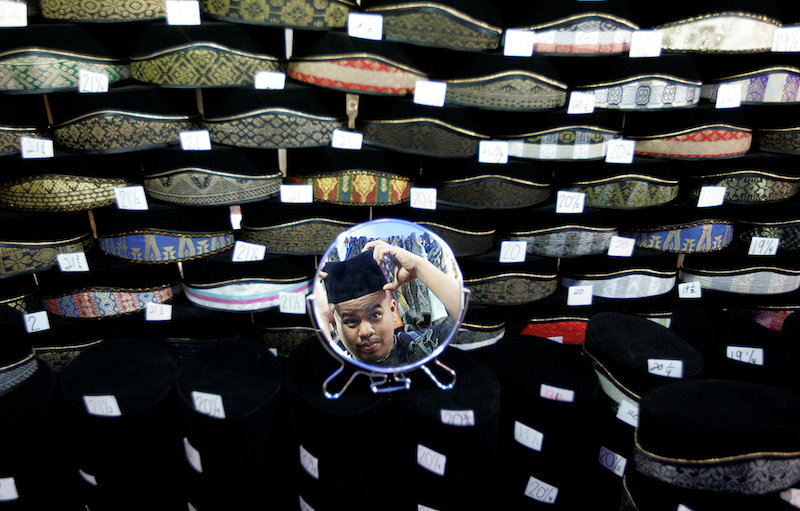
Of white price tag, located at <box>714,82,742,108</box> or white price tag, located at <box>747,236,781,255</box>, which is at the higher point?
white price tag, located at <box>714,82,742,108</box>

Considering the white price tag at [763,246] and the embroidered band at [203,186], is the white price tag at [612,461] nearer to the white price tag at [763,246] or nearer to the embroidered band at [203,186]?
the white price tag at [763,246]

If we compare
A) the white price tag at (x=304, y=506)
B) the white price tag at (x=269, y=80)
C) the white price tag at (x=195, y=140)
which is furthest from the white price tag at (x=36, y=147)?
the white price tag at (x=304, y=506)

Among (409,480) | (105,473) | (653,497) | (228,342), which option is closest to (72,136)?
(228,342)

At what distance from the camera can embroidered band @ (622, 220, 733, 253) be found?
1.87 meters

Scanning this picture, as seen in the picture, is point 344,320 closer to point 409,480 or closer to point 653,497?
point 409,480

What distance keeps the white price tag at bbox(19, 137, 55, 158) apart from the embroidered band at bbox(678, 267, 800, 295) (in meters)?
2.32

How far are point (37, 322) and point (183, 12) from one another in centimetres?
112

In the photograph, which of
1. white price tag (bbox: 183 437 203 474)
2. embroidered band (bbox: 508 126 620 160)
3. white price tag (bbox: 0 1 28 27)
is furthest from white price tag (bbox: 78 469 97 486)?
embroidered band (bbox: 508 126 620 160)

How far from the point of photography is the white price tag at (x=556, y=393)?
1.38 meters

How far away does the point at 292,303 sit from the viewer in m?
1.75

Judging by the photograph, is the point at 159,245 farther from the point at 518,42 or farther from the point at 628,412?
the point at 628,412

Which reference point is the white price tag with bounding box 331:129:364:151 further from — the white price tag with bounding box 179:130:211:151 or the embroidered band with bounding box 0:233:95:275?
the embroidered band with bounding box 0:233:95:275

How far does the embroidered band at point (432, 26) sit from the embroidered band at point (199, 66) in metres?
0.41

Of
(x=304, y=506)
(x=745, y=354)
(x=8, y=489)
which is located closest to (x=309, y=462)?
(x=304, y=506)
